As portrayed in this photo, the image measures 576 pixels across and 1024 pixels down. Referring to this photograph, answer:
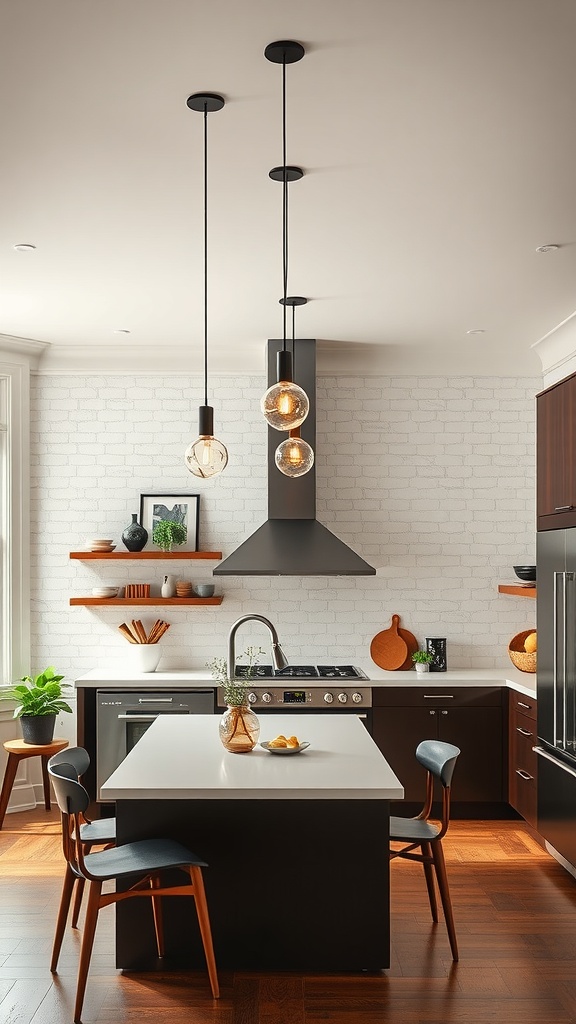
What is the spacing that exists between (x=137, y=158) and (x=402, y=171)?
3.16ft

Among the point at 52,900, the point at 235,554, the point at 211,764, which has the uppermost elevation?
the point at 235,554

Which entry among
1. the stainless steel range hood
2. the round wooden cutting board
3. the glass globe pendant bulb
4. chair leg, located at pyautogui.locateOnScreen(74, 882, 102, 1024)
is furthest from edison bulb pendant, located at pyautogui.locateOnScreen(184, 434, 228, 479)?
the round wooden cutting board

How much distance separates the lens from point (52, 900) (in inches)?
181

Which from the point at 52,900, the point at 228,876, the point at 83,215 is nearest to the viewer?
the point at 228,876

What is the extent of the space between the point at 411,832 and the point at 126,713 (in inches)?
98.3

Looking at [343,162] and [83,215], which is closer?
[343,162]

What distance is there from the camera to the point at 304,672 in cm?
618

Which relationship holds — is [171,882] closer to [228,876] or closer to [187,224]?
[228,876]

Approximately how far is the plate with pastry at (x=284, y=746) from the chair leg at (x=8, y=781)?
96.0 inches

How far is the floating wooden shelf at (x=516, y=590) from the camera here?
588cm

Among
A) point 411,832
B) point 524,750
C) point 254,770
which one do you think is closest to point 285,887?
point 254,770

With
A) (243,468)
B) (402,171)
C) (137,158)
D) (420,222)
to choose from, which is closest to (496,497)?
(243,468)

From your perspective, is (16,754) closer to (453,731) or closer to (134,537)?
(134,537)

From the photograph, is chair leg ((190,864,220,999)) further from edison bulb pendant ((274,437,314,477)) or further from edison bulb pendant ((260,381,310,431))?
edison bulb pendant ((260,381,310,431))
